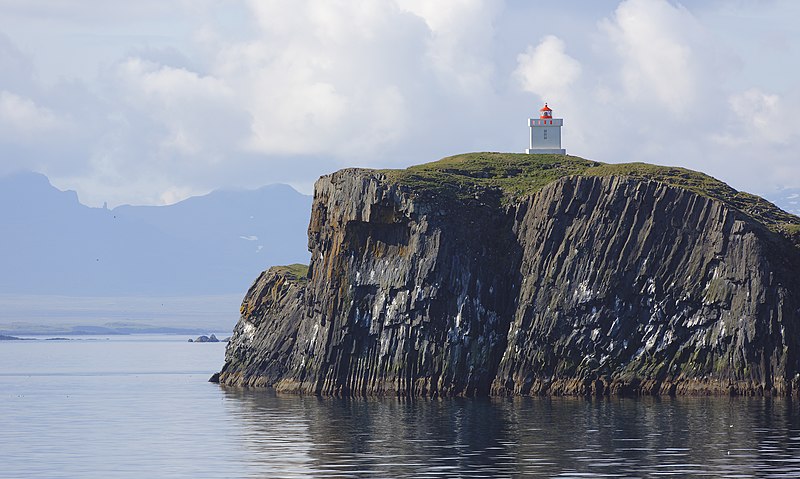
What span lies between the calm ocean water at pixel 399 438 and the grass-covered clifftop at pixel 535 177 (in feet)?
90.4

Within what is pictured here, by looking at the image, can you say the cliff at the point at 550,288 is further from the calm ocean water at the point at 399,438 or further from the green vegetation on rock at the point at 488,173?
the calm ocean water at the point at 399,438

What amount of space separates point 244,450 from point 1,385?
101 m

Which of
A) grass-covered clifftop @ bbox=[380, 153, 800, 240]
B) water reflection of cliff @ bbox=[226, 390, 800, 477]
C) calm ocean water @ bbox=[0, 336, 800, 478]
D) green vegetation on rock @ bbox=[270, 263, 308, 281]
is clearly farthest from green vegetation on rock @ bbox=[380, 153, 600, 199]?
water reflection of cliff @ bbox=[226, 390, 800, 477]

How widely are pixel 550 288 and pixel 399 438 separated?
51.6m

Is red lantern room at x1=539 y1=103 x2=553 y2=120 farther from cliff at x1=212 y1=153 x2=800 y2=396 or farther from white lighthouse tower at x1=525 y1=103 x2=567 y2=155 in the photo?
cliff at x1=212 y1=153 x2=800 y2=396

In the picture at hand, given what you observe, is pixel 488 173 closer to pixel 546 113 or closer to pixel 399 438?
pixel 546 113

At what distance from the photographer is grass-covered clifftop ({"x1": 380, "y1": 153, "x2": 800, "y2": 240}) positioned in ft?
467

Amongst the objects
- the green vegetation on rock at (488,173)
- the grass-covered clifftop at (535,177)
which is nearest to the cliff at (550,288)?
the grass-covered clifftop at (535,177)

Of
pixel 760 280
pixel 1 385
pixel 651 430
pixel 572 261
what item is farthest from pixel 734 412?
pixel 1 385

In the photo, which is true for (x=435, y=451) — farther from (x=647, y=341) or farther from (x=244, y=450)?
(x=647, y=341)

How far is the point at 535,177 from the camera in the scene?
15675 centimetres

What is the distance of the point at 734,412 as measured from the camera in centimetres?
10456

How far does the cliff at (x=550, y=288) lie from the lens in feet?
423

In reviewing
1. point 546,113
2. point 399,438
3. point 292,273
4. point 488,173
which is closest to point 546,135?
point 546,113
